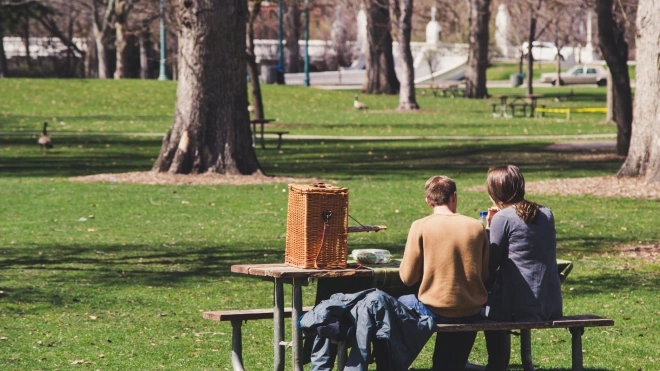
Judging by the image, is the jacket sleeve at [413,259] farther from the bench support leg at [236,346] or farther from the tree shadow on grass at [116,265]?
the tree shadow on grass at [116,265]

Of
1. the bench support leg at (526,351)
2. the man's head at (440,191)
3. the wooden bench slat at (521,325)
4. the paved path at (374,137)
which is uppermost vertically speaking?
the man's head at (440,191)

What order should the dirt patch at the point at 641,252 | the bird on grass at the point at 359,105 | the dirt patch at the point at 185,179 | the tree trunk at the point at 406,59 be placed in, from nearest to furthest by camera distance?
the dirt patch at the point at 641,252
the dirt patch at the point at 185,179
the tree trunk at the point at 406,59
the bird on grass at the point at 359,105

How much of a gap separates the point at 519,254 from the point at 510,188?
0.36m

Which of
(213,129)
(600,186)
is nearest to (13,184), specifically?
(213,129)

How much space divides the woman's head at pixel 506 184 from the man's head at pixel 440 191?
0.84 ft

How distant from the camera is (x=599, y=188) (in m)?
19.1

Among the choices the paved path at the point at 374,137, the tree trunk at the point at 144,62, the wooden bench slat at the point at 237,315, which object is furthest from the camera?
the tree trunk at the point at 144,62

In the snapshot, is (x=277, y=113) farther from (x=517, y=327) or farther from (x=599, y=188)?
(x=517, y=327)

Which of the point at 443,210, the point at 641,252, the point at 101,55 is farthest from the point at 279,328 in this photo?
the point at 101,55

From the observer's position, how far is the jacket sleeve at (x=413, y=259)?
6.64 m

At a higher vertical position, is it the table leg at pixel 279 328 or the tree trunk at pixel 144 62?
the tree trunk at pixel 144 62

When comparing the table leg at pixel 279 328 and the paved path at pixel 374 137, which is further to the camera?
the paved path at pixel 374 137

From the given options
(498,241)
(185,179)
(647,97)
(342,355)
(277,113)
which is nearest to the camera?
(342,355)

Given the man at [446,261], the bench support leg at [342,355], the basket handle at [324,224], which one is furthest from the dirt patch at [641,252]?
the bench support leg at [342,355]
